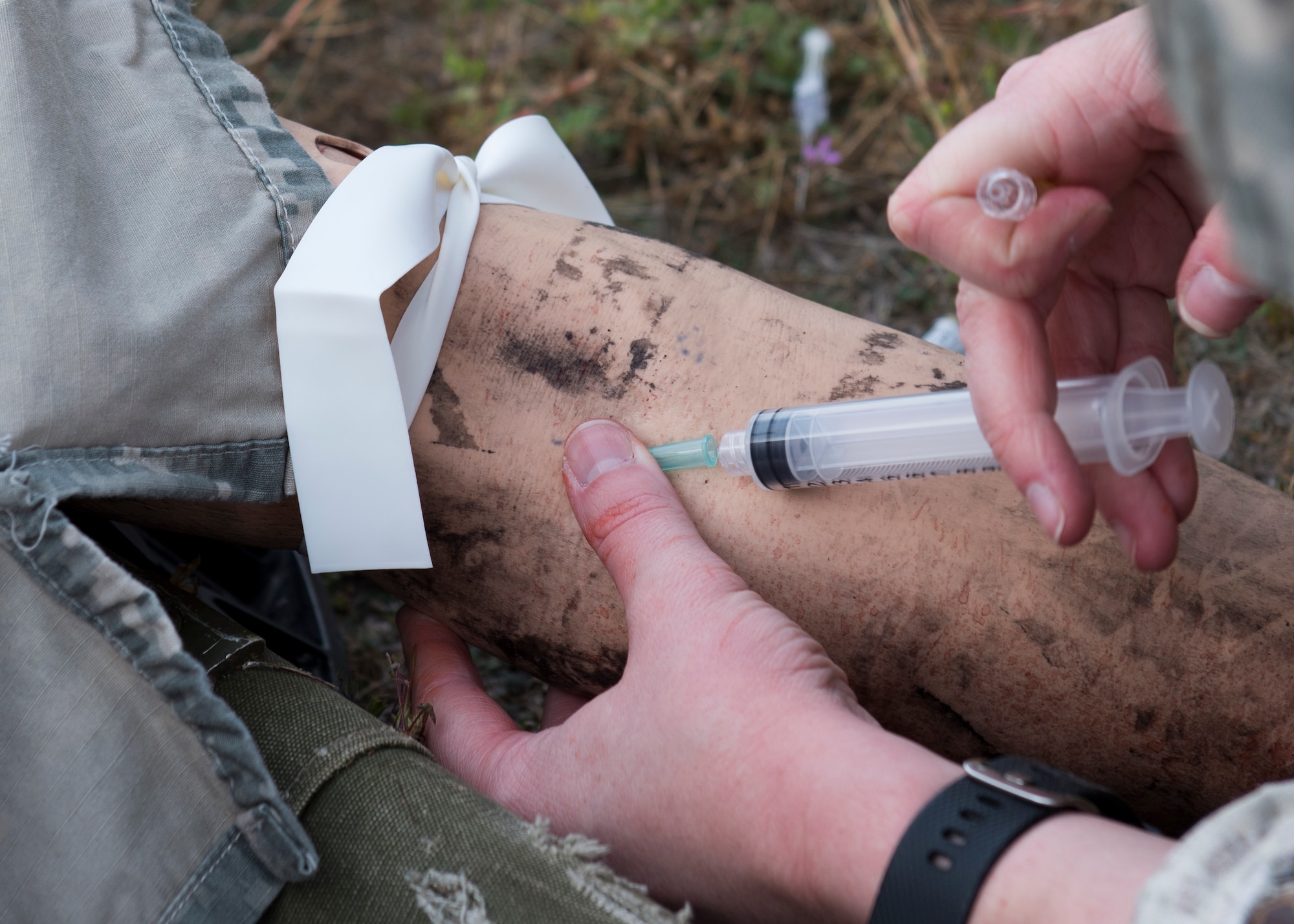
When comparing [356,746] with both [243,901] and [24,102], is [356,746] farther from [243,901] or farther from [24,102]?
[24,102]

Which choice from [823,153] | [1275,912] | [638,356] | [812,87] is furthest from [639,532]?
[812,87]

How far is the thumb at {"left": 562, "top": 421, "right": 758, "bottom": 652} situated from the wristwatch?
244mm

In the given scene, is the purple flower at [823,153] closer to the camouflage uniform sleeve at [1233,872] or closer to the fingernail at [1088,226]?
the fingernail at [1088,226]

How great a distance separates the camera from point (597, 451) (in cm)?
92

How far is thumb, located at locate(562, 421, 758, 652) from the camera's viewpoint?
0.82 m

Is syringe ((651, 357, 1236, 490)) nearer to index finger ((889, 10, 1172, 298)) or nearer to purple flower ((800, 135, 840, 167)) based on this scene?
index finger ((889, 10, 1172, 298))

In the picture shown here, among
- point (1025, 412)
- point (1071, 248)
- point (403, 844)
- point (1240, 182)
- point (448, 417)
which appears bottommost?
point (403, 844)

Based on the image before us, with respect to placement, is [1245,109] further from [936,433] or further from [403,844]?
[403,844]

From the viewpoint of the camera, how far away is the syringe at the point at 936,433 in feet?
2.31

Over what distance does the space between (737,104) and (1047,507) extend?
1423 mm

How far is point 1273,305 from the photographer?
150 cm

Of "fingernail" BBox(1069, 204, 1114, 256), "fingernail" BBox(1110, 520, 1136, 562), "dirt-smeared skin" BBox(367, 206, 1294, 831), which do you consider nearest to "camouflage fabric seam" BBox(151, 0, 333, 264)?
"dirt-smeared skin" BBox(367, 206, 1294, 831)

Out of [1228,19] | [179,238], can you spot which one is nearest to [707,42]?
[179,238]

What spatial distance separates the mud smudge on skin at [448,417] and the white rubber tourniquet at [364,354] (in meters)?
0.01
